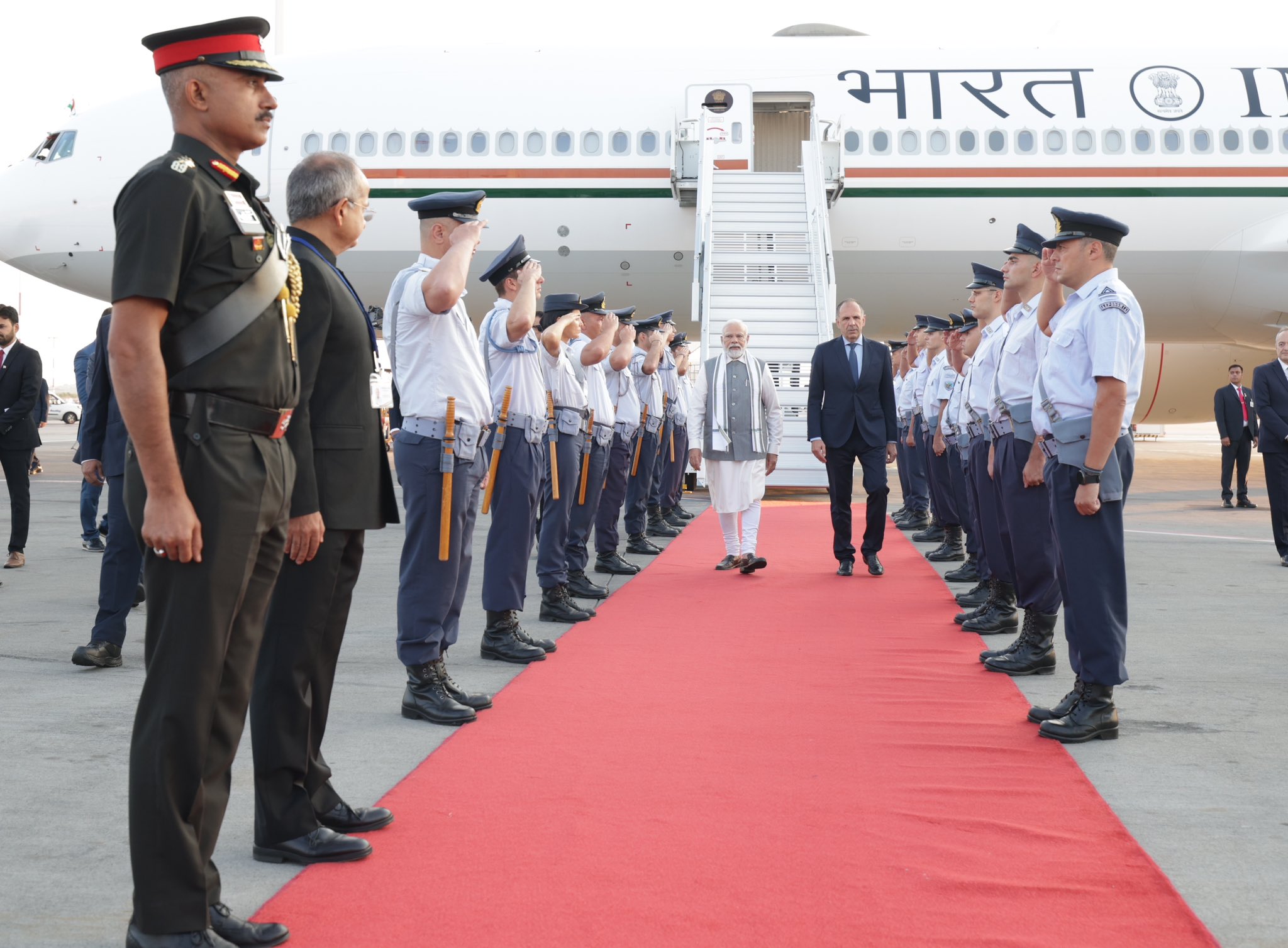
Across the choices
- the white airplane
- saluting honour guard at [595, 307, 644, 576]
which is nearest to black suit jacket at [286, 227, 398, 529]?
saluting honour guard at [595, 307, 644, 576]

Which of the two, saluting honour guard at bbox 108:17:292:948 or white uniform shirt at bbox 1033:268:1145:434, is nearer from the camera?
saluting honour guard at bbox 108:17:292:948

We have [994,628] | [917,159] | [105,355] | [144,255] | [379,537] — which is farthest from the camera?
[917,159]

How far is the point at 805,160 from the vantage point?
14781 mm

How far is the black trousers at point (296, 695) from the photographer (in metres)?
2.89

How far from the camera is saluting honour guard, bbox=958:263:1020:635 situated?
19.6ft

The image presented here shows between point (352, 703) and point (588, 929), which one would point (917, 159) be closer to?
point (352, 703)

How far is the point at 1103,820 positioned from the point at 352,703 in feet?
8.45

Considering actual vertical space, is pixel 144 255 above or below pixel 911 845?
above

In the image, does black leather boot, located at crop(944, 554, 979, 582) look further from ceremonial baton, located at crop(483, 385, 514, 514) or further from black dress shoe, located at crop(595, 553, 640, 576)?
ceremonial baton, located at crop(483, 385, 514, 514)

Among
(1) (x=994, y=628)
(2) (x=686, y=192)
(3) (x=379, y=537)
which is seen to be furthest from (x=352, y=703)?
(2) (x=686, y=192)

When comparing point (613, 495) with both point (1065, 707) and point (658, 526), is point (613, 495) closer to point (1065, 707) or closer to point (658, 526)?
point (658, 526)

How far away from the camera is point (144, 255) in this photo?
7.17ft

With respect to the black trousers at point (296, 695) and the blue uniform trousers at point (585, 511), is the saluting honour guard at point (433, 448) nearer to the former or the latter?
the black trousers at point (296, 695)

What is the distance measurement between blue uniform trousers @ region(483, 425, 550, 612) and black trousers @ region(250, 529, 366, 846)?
214 cm
